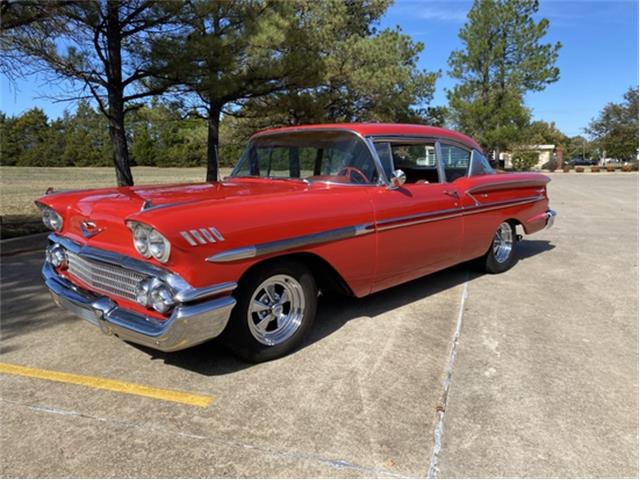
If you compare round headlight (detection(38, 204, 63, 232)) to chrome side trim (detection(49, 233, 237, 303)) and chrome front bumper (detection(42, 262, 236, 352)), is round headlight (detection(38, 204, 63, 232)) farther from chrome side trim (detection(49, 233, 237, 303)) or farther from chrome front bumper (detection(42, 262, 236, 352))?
chrome front bumper (detection(42, 262, 236, 352))

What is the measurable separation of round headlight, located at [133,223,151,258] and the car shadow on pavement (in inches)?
30.9

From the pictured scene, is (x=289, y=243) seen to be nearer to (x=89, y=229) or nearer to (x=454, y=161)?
(x=89, y=229)

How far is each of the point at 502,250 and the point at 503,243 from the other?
3.3 inches

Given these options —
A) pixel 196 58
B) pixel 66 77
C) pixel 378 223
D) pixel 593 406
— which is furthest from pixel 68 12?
pixel 593 406

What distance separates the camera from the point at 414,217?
4047mm

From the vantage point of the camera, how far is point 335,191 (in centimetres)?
→ 365

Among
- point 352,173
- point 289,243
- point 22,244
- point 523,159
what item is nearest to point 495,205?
point 352,173

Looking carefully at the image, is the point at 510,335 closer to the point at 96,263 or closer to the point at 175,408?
the point at 175,408

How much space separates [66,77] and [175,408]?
885 centimetres

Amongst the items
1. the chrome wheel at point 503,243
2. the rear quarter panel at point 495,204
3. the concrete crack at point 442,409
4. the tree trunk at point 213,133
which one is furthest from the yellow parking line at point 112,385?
the tree trunk at point 213,133

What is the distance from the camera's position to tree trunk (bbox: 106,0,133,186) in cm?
940

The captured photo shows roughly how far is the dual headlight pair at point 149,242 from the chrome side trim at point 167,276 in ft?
0.26

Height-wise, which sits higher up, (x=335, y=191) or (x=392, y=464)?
(x=335, y=191)

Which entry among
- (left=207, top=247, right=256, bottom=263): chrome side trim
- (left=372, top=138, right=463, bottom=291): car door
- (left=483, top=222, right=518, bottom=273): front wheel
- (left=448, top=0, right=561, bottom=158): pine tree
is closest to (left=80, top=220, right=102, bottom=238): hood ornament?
(left=207, top=247, right=256, bottom=263): chrome side trim
